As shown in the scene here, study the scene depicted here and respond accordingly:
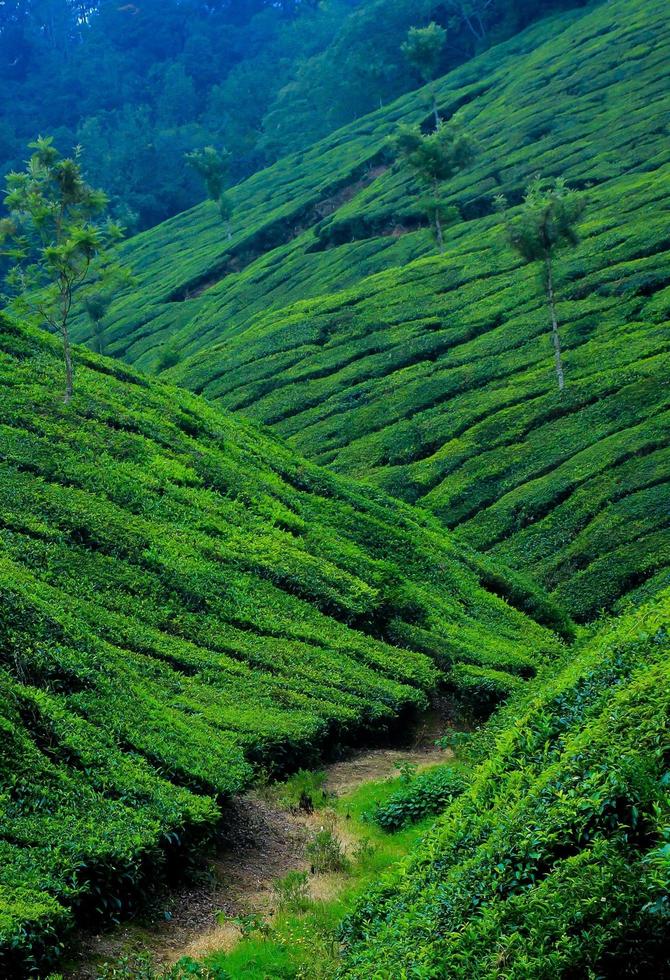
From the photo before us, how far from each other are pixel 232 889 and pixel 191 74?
133 m

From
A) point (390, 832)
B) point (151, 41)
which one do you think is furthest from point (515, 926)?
point (151, 41)

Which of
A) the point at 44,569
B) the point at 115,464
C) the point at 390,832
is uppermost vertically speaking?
the point at 115,464

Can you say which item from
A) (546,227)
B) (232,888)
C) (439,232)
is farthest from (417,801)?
(439,232)

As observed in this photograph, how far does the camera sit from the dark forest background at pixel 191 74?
342 feet

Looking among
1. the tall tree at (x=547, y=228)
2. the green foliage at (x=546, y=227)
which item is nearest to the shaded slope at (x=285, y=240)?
the tall tree at (x=547, y=228)

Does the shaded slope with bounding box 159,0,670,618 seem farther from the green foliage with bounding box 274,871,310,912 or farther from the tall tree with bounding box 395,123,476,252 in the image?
the green foliage with bounding box 274,871,310,912

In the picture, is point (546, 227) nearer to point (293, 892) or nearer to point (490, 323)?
point (490, 323)

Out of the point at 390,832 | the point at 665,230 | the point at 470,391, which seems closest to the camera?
the point at 390,832

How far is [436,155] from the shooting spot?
57.8m

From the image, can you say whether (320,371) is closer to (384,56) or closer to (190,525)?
(190,525)

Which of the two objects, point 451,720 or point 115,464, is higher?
point 115,464

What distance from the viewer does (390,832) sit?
52.4 ft

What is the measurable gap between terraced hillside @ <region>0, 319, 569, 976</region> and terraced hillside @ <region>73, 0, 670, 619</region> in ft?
15.9

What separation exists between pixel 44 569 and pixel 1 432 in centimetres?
673
